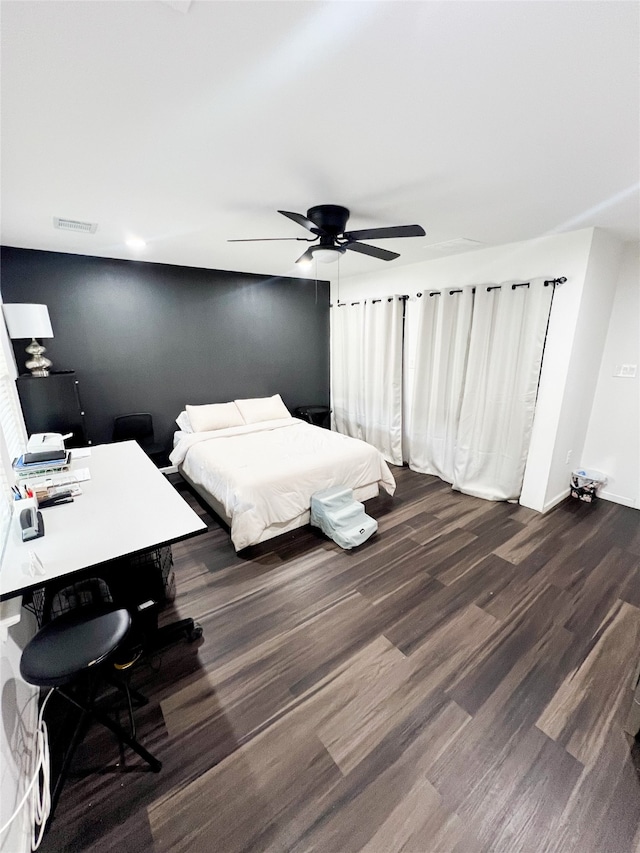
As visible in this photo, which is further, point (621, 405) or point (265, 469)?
point (621, 405)

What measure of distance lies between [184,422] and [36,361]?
146 centimetres

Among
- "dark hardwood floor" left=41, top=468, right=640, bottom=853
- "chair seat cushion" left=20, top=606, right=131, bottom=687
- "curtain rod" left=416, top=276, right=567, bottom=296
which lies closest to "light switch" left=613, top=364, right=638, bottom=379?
"curtain rod" left=416, top=276, right=567, bottom=296

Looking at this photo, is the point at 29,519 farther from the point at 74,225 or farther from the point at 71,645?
the point at 74,225

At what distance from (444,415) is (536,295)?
142cm

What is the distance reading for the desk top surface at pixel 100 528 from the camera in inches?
50.9

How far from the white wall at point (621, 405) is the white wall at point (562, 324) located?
0.36 ft

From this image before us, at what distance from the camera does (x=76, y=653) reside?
45.6 inches

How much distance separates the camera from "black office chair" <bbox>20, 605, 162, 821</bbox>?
1103mm

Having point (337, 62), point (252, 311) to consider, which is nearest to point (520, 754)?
point (337, 62)

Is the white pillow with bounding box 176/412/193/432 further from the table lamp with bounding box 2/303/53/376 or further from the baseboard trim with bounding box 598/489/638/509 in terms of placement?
the baseboard trim with bounding box 598/489/638/509

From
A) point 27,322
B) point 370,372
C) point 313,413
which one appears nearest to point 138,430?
point 27,322

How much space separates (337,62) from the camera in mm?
1054

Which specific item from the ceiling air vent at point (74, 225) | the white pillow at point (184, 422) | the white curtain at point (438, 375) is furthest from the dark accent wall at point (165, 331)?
the white curtain at point (438, 375)

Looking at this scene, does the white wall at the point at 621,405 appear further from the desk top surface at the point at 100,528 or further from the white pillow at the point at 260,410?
the desk top surface at the point at 100,528
